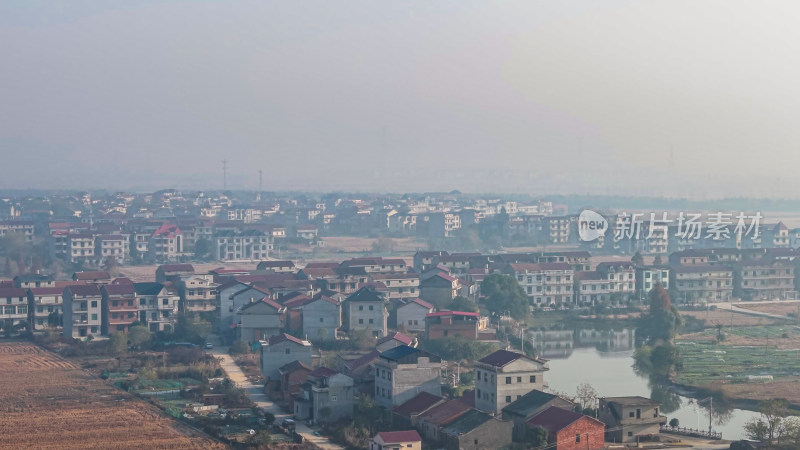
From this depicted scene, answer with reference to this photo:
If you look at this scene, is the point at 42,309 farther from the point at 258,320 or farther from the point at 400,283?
the point at 400,283

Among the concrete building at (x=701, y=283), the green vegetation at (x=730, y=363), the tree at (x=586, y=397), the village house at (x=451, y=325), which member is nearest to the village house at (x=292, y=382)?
the tree at (x=586, y=397)

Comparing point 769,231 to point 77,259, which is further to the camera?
point 769,231

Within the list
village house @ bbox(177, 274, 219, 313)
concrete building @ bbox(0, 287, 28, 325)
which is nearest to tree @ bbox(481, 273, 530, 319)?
village house @ bbox(177, 274, 219, 313)

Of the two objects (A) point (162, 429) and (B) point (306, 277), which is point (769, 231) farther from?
(A) point (162, 429)

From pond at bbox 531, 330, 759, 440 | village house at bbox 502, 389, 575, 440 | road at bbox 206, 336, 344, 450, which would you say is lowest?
pond at bbox 531, 330, 759, 440

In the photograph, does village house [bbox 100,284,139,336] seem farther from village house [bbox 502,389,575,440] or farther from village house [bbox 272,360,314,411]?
village house [bbox 502,389,575,440]

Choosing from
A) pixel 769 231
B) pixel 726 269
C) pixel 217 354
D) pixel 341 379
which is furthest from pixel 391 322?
pixel 769 231

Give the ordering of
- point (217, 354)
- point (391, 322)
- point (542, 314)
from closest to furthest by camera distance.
Result: 1. point (217, 354)
2. point (391, 322)
3. point (542, 314)
